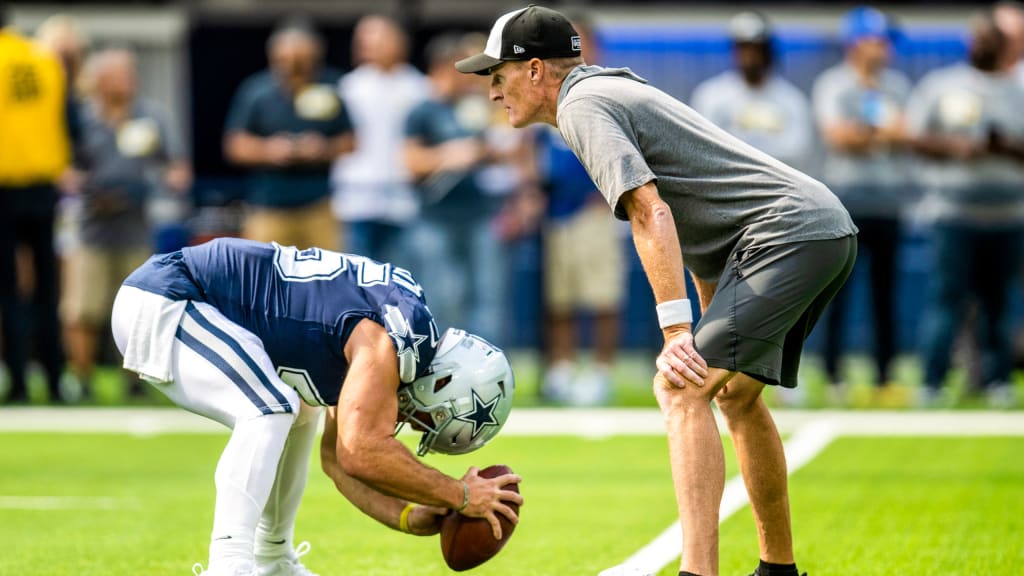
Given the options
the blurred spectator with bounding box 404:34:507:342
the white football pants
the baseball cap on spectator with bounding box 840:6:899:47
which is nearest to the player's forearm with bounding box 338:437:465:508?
the white football pants

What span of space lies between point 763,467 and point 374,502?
52.8 inches

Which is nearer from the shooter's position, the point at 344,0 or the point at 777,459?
the point at 777,459

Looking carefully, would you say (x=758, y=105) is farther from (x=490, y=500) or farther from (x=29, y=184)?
(x=490, y=500)

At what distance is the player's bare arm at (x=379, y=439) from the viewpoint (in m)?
5.12

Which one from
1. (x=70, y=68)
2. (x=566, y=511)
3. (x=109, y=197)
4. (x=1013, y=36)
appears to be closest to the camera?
(x=566, y=511)

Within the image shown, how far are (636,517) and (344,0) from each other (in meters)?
13.8

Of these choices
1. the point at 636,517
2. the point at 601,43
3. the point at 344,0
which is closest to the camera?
the point at 636,517

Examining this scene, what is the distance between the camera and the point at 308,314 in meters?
5.34

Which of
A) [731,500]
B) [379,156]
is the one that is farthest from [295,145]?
[731,500]

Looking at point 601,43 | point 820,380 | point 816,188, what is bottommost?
point 820,380

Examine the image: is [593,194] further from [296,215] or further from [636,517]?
[636,517]

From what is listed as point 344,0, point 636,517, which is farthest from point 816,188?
point 344,0

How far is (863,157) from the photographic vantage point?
12461 millimetres

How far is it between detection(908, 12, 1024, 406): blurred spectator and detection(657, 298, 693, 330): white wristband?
754 cm
